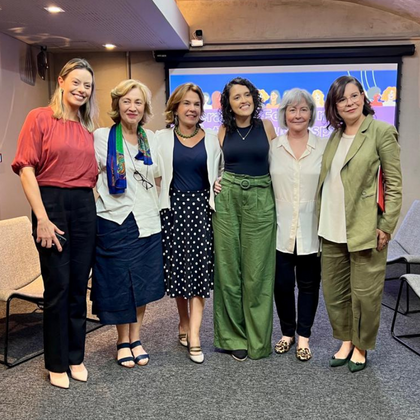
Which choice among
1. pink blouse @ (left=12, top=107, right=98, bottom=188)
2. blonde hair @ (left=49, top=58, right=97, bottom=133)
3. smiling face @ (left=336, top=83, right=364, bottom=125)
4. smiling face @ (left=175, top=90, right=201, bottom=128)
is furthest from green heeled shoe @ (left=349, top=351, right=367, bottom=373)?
blonde hair @ (left=49, top=58, right=97, bottom=133)

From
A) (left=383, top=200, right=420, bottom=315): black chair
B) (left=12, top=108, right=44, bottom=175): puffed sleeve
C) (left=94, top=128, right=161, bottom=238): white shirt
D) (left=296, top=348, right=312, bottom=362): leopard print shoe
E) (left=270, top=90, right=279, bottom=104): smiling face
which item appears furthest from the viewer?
(left=270, top=90, right=279, bottom=104): smiling face

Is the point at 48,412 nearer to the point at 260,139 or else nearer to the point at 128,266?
the point at 128,266

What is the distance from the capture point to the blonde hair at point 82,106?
6.68 ft

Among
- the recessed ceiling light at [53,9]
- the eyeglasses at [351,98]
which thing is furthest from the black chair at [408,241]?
the recessed ceiling light at [53,9]

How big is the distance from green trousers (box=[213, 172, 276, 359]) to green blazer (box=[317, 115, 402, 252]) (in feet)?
1.39

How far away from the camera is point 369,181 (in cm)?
213

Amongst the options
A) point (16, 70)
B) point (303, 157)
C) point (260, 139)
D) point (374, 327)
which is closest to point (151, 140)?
point (260, 139)

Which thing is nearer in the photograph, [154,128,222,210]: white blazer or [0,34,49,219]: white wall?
[154,128,222,210]: white blazer

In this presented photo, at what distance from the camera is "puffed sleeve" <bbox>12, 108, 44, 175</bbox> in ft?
6.39

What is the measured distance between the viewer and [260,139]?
233cm

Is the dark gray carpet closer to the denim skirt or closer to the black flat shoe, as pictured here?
the black flat shoe

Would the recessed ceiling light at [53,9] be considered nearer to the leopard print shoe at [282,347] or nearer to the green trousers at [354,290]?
the green trousers at [354,290]

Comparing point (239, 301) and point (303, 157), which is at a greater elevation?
point (303, 157)

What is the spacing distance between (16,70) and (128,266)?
2818 millimetres
